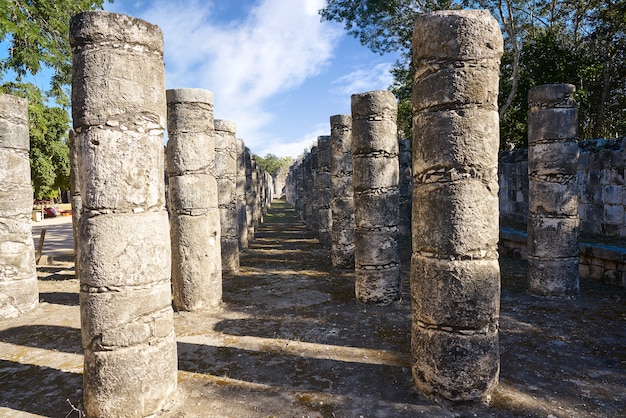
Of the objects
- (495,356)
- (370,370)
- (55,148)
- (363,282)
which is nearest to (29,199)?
(363,282)

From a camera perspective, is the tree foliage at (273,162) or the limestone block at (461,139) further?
the tree foliage at (273,162)

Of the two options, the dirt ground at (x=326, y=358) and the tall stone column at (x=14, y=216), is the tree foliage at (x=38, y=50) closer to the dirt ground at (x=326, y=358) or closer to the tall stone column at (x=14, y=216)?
the tall stone column at (x=14, y=216)

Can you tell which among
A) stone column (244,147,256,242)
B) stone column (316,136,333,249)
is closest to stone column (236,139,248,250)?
stone column (244,147,256,242)

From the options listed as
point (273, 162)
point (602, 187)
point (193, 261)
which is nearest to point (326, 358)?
point (193, 261)

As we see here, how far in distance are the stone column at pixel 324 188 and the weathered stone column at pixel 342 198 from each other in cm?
233

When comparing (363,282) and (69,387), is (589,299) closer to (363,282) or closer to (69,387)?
(363,282)

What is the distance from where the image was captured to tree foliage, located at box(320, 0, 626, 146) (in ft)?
51.7

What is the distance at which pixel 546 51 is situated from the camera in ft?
52.5

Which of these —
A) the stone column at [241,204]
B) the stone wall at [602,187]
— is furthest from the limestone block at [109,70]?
the stone wall at [602,187]

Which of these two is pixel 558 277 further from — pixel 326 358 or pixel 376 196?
pixel 326 358

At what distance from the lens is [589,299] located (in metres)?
7.49

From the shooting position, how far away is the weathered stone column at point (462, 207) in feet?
13.7

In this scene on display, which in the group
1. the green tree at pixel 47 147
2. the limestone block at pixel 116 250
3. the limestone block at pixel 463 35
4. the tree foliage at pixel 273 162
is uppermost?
the tree foliage at pixel 273 162

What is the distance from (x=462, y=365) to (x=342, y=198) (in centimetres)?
702
